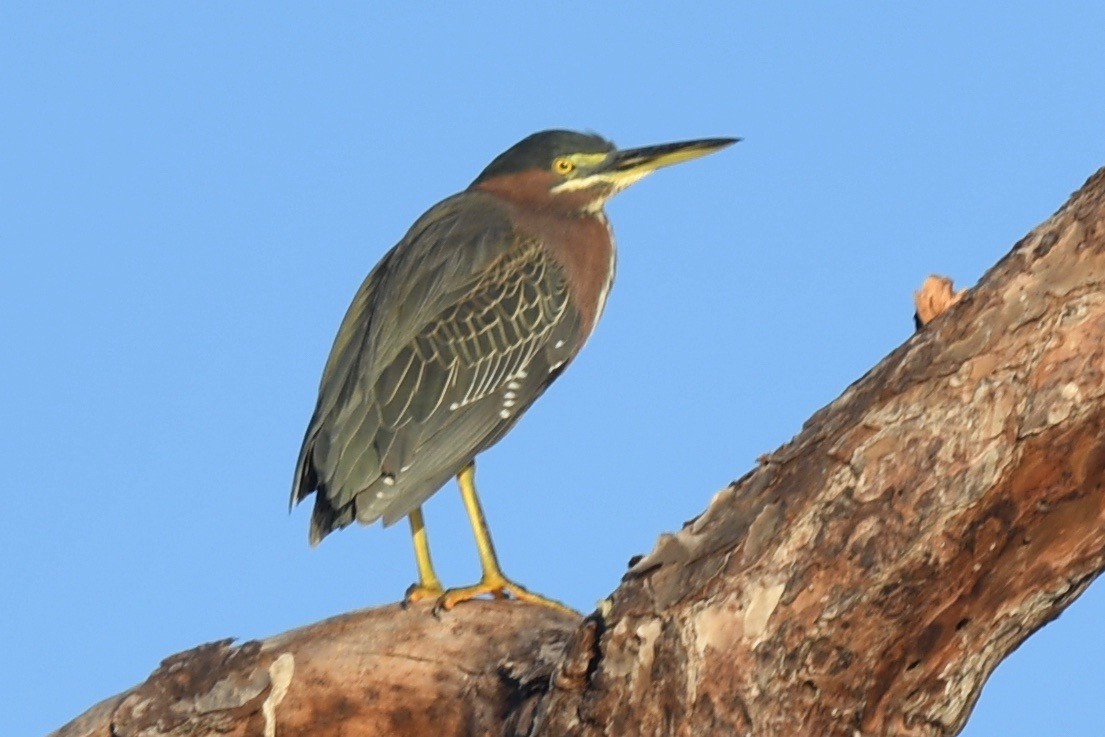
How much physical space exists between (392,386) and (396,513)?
2.10ft

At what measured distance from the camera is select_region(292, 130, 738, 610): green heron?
5984mm

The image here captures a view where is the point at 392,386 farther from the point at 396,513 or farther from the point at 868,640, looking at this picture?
the point at 868,640

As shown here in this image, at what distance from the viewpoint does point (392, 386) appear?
622 centimetres

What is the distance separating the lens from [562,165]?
6844 mm

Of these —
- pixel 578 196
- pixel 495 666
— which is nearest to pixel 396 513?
pixel 495 666

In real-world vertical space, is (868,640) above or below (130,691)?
below

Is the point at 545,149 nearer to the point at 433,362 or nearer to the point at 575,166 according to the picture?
the point at 575,166

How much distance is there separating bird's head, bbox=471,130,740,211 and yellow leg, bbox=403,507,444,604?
1.61 m

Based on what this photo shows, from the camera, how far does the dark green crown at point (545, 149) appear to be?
684 cm

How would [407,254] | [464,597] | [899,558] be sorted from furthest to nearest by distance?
[407,254] < [464,597] < [899,558]

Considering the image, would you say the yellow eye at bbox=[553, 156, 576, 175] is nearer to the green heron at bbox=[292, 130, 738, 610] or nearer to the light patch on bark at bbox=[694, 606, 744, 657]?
the green heron at bbox=[292, 130, 738, 610]

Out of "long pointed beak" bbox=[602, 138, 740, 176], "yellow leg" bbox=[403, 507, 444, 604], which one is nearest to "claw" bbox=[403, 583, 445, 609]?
"yellow leg" bbox=[403, 507, 444, 604]

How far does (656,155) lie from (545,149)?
0.52 metres

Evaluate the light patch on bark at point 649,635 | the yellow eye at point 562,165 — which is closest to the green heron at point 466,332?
the yellow eye at point 562,165
